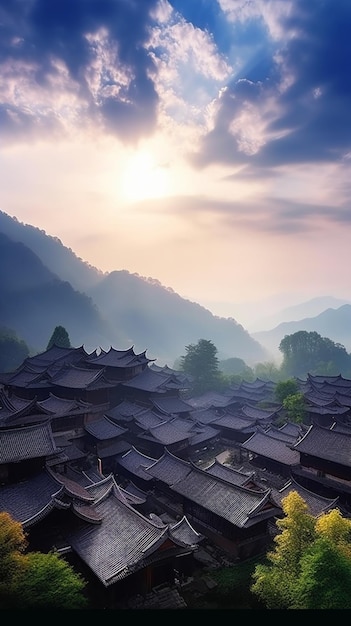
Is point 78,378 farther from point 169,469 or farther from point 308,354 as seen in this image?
point 308,354

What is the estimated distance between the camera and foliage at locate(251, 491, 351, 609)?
45.6 feet

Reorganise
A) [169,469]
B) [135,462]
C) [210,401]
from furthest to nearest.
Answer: [210,401] → [135,462] → [169,469]

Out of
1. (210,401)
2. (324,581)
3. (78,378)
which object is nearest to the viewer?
(324,581)

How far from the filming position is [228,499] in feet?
81.1

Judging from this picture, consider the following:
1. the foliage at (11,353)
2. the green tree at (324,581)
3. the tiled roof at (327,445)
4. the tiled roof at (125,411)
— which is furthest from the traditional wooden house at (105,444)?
the foliage at (11,353)

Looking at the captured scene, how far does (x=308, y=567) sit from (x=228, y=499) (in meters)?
10.3

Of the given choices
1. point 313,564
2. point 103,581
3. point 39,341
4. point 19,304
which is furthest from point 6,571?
point 19,304

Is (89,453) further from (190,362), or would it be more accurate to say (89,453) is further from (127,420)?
(190,362)

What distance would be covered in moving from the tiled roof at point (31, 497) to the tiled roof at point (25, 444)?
54.0 inches

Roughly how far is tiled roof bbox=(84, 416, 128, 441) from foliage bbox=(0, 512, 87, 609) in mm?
21042

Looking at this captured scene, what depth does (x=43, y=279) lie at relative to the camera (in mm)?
178250

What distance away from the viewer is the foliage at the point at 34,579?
1350cm

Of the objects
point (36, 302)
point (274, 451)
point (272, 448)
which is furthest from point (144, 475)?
point (36, 302)

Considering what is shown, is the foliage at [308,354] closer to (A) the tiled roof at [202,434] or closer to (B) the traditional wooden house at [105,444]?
(A) the tiled roof at [202,434]
